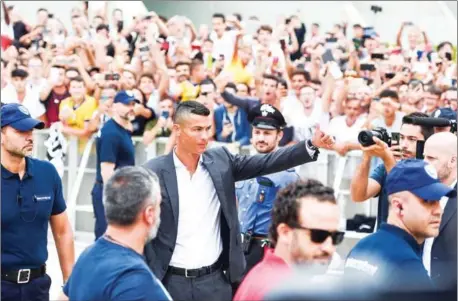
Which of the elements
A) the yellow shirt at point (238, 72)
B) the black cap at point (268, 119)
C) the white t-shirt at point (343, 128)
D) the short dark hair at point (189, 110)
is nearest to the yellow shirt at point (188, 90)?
the yellow shirt at point (238, 72)

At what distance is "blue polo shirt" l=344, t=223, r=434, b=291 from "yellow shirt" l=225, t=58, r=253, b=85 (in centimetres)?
976

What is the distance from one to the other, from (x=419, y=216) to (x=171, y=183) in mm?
2248

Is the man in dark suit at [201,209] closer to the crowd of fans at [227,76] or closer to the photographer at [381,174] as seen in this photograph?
the photographer at [381,174]

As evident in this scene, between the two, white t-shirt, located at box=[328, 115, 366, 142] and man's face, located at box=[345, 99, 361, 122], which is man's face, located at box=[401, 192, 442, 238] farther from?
man's face, located at box=[345, 99, 361, 122]

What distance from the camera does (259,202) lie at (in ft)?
25.0

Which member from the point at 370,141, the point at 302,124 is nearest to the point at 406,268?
the point at 370,141

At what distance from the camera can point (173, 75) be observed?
14320mm

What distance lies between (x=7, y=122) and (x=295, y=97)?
242 inches

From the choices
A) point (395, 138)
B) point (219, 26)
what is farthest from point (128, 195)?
point (219, 26)

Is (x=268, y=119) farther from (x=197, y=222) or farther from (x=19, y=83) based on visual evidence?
(x=19, y=83)

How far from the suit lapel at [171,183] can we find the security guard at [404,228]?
79.1 inches

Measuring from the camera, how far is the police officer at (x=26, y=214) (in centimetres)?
636

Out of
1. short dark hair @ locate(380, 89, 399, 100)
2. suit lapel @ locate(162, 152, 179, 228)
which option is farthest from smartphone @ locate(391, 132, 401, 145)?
short dark hair @ locate(380, 89, 399, 100)

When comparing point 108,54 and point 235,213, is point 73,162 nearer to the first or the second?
point 108,54
